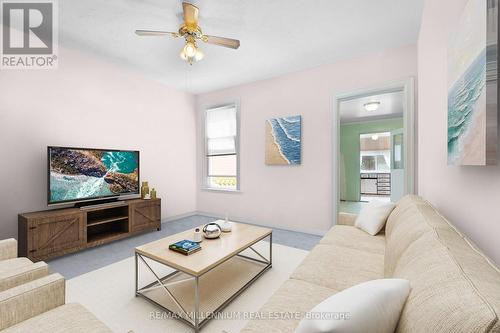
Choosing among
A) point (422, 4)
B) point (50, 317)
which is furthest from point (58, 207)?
point (422, 4)

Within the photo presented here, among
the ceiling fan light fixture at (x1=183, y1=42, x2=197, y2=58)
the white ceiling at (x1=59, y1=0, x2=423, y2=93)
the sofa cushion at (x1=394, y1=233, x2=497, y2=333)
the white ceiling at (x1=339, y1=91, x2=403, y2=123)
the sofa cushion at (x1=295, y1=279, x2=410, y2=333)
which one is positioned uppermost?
the white ceiling at (x1=59, y1=0, x2=423, y2=93)

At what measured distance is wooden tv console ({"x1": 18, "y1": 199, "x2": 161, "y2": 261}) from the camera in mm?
2471

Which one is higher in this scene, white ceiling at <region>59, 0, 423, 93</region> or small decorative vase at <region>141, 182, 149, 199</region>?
white ceiling at <region>59, 0, 423, 93</region>

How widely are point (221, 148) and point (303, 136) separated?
1784 millimetres

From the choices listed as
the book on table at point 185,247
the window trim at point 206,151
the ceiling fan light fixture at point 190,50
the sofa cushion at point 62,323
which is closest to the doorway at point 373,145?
the window trim at point 206,151

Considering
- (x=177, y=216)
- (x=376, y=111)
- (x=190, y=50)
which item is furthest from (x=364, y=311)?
(x=376, y=111)

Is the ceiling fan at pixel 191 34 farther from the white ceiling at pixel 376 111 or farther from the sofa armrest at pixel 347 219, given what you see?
the white ceiling at pixel 376 111

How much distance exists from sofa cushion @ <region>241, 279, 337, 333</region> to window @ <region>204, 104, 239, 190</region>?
10.4 ft

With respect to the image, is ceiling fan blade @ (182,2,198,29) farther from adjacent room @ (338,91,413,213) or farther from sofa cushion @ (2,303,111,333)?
adjacent room @ (338,91,413,213)

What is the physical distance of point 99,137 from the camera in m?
3.40

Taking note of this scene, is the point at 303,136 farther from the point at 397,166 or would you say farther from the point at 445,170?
the point at 445,170

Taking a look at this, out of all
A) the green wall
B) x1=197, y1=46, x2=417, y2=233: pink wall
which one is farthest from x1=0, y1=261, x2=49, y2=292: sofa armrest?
the green wall

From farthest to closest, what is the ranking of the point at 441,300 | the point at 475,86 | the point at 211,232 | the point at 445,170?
the point at 211,232
the point at 445,170
the point at 475,86
the point at 441,300

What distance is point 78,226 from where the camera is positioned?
2783mm
